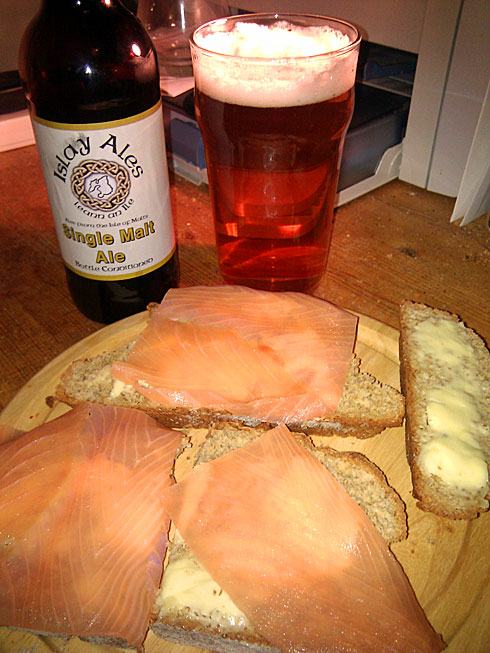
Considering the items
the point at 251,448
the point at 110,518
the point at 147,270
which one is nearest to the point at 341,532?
the point at 251,448

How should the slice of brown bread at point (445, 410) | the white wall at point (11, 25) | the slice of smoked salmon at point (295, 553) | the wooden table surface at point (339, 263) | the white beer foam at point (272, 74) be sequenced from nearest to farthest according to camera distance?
the slice of smoked salmon at point (295, 553), the slice of brown bread at point (445, 410), the white beer foam at point (272, 74), the wooden table surface at point (339, 263), the white wall at point (11, 25)

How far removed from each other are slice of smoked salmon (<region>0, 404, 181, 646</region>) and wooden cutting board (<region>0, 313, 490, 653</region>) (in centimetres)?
6

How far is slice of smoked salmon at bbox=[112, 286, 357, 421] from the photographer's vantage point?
133 centimetres

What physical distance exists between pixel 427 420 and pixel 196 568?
629 mm

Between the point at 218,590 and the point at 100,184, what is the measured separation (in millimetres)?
966

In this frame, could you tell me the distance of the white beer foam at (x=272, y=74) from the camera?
126 cm

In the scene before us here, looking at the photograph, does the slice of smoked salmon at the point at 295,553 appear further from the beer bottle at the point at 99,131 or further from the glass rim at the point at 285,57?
the glass rim at the point at 285,57

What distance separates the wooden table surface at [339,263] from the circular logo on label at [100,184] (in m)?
0.50

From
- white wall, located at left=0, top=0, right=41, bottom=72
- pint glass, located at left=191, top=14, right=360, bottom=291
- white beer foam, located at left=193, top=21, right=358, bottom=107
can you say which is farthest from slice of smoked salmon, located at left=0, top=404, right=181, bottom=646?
white wall, located at left=0, top=0, right=41, bottom=72

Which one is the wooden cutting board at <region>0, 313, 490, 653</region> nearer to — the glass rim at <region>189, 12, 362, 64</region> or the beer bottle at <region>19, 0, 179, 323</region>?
the beer bottle at <region>19, 0, 179, 323</region>

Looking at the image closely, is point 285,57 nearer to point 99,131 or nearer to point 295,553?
point 99,131

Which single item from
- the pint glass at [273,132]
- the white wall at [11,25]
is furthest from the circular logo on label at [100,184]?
the white wall at [11,25]

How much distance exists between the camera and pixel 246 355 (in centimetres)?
139

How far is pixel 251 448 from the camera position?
4.05ft
